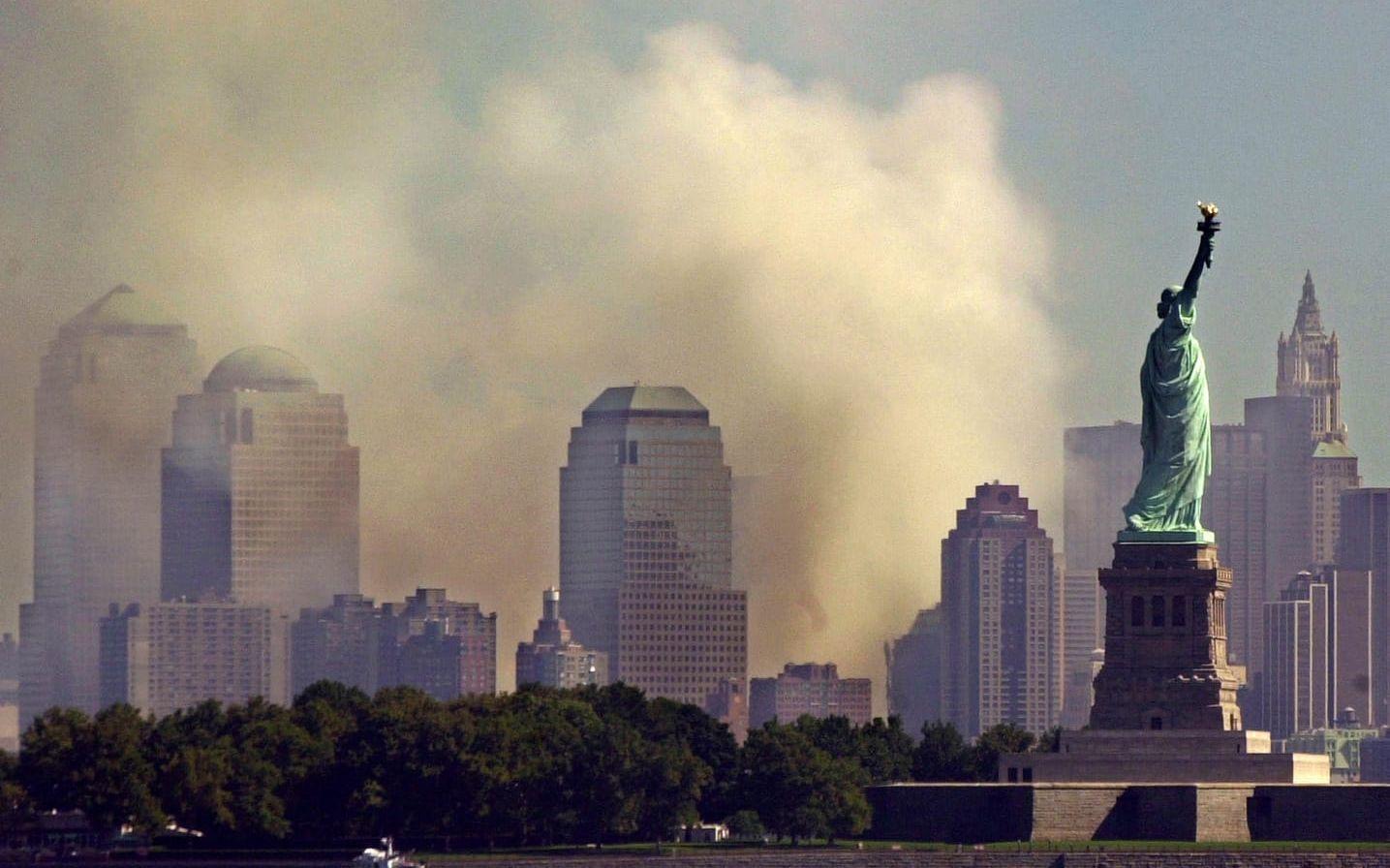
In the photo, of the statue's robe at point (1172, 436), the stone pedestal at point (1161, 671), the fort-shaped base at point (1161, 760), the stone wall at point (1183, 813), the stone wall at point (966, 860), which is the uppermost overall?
the statue's robe at point (1172, 436)

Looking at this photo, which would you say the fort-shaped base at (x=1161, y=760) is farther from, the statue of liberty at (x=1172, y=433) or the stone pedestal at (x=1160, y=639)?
the statue of liberty at (x=1172, y=433)

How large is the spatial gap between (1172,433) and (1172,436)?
98 millimetres

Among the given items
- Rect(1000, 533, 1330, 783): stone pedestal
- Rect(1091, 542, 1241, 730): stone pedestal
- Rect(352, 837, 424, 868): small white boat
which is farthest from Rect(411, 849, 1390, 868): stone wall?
Rect(1091, 542, 1241, 730): stone pedestal

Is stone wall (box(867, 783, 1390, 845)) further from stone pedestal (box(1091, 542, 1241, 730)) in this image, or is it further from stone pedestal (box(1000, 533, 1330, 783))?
stone pedestal (box(1091, 542, 1241, 730))

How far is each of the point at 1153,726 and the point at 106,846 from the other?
34571mm

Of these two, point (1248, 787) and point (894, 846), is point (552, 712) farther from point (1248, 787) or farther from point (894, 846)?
point (1248, 787)

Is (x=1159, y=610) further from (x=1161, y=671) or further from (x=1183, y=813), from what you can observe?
(x=1183, y=813)

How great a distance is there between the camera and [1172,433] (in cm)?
13625

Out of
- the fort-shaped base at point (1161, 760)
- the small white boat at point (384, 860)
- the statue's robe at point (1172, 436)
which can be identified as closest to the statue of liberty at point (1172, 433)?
the statue's robe at point (1172, 436)

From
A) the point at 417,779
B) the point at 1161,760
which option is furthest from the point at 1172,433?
the point at 417,779

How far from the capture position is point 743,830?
135m

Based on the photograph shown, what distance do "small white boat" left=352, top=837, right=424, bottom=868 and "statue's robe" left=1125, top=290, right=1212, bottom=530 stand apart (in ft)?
95.0

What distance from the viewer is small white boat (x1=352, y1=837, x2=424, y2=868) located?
11906 cm

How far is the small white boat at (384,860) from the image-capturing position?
119 metres
